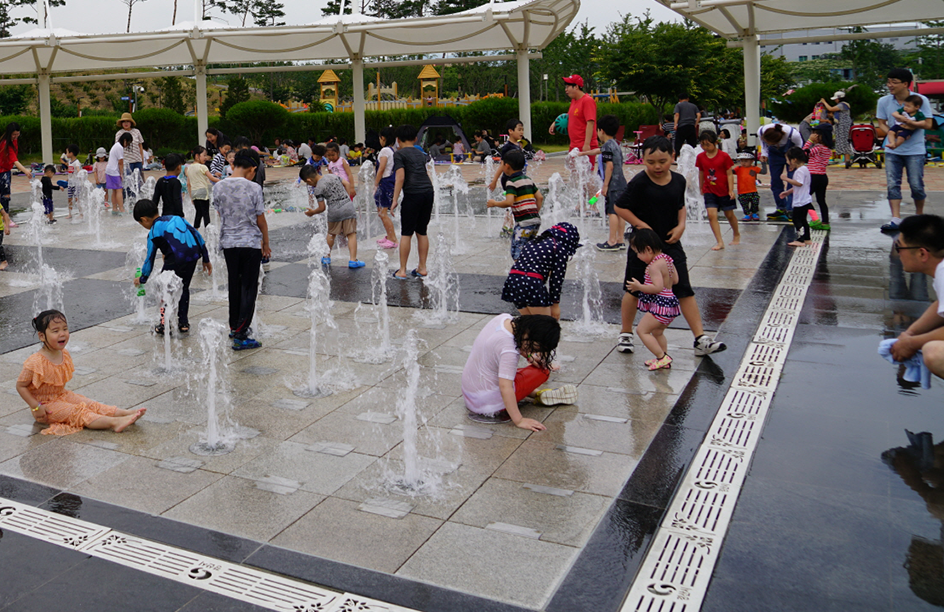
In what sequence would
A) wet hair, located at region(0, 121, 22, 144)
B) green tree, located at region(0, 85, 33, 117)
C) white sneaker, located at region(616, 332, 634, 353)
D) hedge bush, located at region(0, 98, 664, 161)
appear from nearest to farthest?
1. white sneaker, located at region(616, 332, 634, 353)
2. wet hair, located at region(0, 121, 22, 144)
3. hedge bush, located at region(0, 98, 664, 161)
4. green tree, located at region(0, 85, 33, 117)

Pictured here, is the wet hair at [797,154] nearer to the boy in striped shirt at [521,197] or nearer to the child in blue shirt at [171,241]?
the boy in striped shirt at [521,197]

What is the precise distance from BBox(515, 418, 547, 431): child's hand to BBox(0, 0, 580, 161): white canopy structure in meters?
18.4

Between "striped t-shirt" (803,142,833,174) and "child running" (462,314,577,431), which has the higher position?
"striped t-shirt" (803,142,833,174)

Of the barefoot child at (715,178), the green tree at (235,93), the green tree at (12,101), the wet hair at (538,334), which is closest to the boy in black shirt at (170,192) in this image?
the wet hair at (538,334)

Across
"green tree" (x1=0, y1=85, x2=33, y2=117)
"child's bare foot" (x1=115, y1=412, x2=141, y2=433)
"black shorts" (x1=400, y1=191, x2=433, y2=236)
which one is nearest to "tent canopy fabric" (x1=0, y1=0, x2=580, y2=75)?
"black shorts" (x1=400, y1=191, x2=433, y2=236)

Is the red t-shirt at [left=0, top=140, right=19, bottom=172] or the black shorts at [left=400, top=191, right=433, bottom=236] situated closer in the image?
the black shorts at [left=400, top=191, right=433, bottom=236]

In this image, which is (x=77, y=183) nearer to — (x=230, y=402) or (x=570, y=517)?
(x=230, y=402)

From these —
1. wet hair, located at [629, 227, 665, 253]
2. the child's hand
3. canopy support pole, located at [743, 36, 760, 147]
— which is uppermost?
canopy support pole, located at [743, 36, 760, 147]

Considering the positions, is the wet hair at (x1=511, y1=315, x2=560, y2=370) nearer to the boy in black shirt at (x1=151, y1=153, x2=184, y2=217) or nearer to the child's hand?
the child's hand

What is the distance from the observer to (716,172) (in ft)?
32.7

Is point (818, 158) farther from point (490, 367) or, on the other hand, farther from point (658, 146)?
point (490, 367)

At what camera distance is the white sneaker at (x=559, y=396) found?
5207 millimetres

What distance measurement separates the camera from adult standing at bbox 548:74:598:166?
1058 centimetres

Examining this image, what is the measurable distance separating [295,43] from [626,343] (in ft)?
68.8
